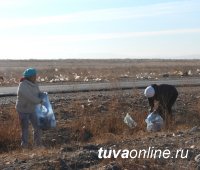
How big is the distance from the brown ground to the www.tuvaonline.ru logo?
11cm

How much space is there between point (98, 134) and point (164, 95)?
87.0 inches

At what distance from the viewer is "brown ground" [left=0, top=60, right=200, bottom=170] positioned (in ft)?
28.0

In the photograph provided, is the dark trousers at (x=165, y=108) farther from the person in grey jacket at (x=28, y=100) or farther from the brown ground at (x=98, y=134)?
the person in grey jacket at (x=28, y=100)

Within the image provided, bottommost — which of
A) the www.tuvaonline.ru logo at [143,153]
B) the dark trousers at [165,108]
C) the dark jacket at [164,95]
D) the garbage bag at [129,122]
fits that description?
the garbage bag at [129,122]

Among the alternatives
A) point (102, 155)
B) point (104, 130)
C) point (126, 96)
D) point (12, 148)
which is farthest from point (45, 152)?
point (126, 96)

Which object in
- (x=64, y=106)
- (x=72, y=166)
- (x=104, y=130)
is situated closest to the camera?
(x=72, y=166)

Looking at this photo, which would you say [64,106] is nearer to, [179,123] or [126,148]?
[179,123]

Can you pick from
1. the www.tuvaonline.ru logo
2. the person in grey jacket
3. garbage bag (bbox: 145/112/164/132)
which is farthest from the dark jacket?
the www.tuvaonline.ru logo

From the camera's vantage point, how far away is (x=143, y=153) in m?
8.84

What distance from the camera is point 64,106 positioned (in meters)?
18.2

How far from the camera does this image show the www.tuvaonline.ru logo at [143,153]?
8734 millimetres

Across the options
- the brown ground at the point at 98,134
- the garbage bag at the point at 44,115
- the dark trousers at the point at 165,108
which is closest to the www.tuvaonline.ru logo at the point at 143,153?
the brown ground at the point at 98,134

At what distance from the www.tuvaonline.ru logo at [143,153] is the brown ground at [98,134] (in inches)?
4.4

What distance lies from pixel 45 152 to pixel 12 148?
373 cm
